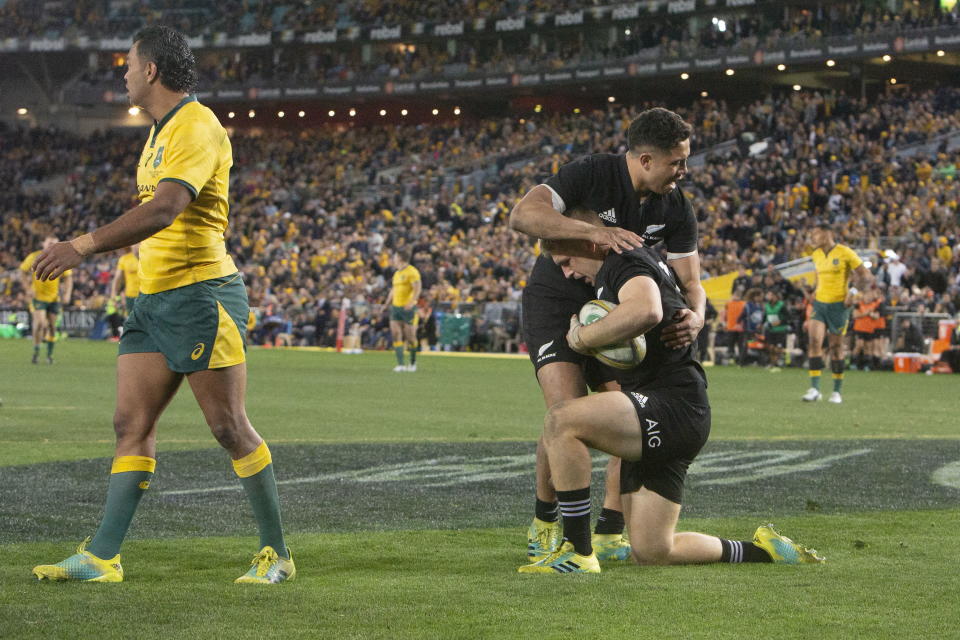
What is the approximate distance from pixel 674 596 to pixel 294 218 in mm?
44627

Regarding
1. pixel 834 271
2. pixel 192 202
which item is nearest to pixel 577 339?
pixel 192 202

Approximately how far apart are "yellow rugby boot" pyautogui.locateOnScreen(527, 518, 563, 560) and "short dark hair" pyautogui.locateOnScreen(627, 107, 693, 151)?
68.0 inches

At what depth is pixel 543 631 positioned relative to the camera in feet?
14.1

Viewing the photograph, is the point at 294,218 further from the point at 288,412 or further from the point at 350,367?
the point at 288,412

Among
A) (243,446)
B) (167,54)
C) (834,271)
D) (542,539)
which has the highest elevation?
(167,54)

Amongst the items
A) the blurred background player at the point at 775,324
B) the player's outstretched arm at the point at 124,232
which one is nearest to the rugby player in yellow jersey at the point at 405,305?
the blurred background player at the point at 775,324

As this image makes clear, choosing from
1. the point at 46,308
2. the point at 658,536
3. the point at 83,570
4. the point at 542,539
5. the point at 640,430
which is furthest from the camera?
the point at 46,308

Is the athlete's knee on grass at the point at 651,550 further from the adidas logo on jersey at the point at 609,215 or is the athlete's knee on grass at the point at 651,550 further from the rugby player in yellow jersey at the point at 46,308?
the rugby player in yellow jersey at the point at 46,308

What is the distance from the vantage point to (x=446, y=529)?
6.79 meters

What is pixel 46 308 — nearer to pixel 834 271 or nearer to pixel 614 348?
pixel 834 271

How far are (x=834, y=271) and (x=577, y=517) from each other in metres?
12.8

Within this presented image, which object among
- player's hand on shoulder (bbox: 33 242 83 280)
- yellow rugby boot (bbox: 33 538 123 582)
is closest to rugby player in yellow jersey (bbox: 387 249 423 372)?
yellow rugby boot (bbox: 33 538 123 582)

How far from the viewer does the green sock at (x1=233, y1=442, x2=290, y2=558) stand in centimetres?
540

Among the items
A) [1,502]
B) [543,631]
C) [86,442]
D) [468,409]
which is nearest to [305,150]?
[468,409]
